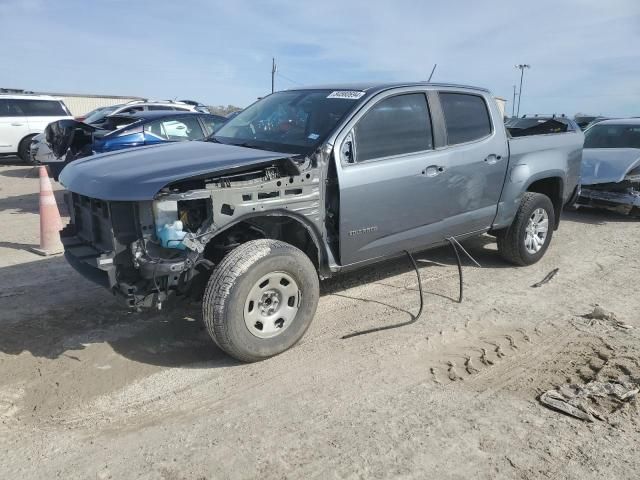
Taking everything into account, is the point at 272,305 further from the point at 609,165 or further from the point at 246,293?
the point at 609,165

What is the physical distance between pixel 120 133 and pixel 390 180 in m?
5.78

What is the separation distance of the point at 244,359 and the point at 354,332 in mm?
983

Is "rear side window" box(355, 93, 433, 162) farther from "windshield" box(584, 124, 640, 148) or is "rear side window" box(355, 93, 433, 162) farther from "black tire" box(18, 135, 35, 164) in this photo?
"black tire" box(18, 135, 35, 164)

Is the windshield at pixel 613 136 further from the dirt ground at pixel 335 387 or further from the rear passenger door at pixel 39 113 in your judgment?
the rear passenger door at pixel 39 113

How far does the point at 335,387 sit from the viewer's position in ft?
11.0

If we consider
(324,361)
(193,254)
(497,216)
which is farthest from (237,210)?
(497,216)

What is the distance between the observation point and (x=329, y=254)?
4078 mm

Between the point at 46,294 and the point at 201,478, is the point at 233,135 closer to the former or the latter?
the point at 46,294

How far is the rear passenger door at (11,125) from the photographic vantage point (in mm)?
14367

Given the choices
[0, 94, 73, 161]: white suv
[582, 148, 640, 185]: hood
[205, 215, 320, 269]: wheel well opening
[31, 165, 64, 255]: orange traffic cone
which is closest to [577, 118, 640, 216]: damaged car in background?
[582, 148, 640, 185]: hood

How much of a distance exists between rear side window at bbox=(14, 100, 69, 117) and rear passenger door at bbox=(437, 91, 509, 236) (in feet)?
44.6

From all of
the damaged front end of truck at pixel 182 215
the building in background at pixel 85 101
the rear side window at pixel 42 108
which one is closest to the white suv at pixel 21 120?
the rear side window at pixel 42 108

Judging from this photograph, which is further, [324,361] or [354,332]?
[354,332]

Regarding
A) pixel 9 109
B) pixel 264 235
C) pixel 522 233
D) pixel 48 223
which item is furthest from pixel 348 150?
pixel 9 109
